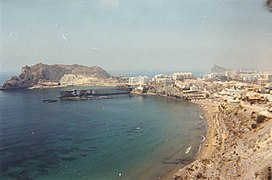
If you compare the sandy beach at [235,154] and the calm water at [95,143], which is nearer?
the sandy beach at [235,154]

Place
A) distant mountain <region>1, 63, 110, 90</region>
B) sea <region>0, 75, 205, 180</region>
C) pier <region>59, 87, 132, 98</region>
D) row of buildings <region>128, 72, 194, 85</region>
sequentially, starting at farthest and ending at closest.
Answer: row of buildings <region>128, 72, 194, 85</region> < distant mountain <region>1, 63, 110, 90</region> < pier <region>59, 87, 132, 98</region> < sea <region>0, 75, 205, 180</region>

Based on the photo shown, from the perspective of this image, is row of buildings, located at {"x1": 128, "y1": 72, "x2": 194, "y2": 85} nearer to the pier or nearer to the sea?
the pier

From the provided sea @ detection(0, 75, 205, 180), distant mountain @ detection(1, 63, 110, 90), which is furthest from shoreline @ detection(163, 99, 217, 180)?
distant mountain @ detection(1, 63, 110, 90)

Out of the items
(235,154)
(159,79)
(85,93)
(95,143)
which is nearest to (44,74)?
(159,79)

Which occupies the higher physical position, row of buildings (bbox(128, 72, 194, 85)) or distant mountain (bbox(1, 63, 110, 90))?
distant mountain (bbox(1, 63, 110, 90))

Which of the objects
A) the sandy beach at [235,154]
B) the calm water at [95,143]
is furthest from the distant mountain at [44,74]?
the sandy beach at [235,154]

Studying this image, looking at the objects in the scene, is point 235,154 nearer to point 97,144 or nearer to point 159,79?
point 97,144

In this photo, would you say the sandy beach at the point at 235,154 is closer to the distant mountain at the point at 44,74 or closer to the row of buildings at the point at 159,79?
the row of buildings at the point at 159,79

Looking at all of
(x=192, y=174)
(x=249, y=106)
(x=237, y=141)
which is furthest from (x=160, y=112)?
(x=192, y=174)
